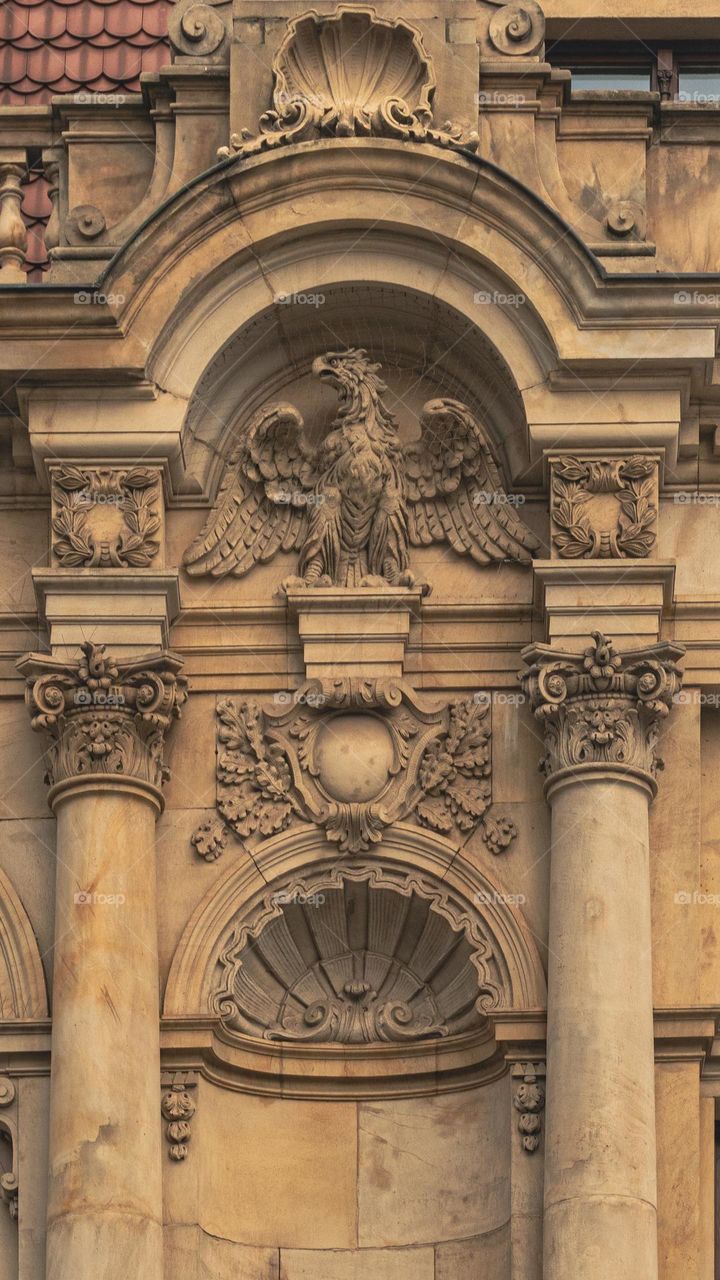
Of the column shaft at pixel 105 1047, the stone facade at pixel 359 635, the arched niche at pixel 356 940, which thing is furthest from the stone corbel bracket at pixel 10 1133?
the arched niche at pixel 356 940

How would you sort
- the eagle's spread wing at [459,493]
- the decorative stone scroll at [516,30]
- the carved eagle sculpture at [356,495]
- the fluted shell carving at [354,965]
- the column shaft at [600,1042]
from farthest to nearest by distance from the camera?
1. the decorative stone scroll at [516,30]
2. the eagle's spread wing at [459,493]
3. the carved eagle sculpture at [356,495]
4. the fluted shell carving at [354,965]
5. the column shaft at [600,1042]

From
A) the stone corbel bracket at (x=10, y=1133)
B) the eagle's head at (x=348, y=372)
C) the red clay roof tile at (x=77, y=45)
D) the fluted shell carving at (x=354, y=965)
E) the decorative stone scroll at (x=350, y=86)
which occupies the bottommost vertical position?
the stone corbel bracket at (x=10, y=1133)

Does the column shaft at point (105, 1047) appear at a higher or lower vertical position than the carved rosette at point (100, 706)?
lower

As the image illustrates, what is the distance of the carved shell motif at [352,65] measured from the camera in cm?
1938

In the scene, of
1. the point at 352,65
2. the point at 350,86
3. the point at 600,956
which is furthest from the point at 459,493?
the point at 600,956

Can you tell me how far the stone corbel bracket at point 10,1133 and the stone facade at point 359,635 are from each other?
2 centimetres

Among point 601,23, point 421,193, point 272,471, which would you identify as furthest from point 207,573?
point 601,23

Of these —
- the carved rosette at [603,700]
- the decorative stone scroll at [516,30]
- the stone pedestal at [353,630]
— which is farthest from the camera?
the decorative stone scroll at [516,30]

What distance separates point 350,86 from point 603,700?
3.52 m

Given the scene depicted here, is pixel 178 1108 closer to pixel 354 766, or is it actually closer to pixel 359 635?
pixel 354 766

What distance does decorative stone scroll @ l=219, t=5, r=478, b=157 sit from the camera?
19.2m

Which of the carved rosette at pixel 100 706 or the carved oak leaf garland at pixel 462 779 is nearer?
the carved rosette at pixel 100 706

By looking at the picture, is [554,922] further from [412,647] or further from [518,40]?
[518,40]

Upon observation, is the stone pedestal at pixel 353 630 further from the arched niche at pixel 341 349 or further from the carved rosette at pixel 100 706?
the arched niche at pixel 341 349
